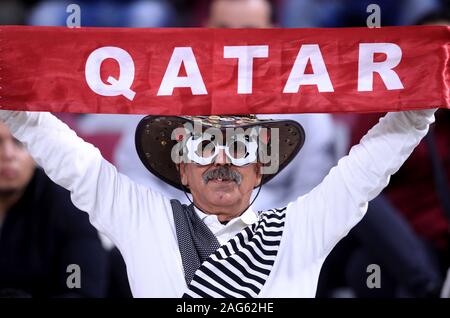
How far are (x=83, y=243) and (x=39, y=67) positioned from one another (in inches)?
21.9

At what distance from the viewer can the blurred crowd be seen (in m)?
3.70

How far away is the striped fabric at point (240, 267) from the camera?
141 inches

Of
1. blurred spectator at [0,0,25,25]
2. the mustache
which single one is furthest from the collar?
blurred spectator at [0,0,25,25]

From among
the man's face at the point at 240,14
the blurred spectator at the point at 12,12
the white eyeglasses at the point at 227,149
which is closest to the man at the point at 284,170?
the man's face at the point at 240,14

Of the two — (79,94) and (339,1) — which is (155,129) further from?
(339,1)

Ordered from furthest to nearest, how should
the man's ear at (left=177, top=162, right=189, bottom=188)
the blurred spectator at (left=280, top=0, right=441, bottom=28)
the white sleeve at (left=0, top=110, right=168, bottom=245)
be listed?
the blurred spectator at (left=280, top=0, right=441, bottom=28), the man's ear at (left=177, top=162, right=189, bottom=188), the white sleeve at (left=0, top=110, right=168, bottom=245)

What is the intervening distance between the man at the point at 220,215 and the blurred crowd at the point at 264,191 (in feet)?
0.22

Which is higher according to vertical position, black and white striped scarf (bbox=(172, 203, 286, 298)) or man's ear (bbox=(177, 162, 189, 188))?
man's ear (bbox=(177, 162, 189, 188))

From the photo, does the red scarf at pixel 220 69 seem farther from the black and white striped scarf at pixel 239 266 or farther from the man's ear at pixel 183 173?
the black and white striped scarf at pixel 239 266

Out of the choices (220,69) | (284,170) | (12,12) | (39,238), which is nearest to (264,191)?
(284,170)

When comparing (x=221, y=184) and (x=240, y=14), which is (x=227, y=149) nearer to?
(x=221, y=184)

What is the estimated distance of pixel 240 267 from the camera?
3.58m

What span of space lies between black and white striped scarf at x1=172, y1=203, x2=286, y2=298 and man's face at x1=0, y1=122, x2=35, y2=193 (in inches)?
20.2

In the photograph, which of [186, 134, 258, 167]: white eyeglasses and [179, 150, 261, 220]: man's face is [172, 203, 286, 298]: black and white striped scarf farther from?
[186, 134, 258, 167]: white eyeglasses
